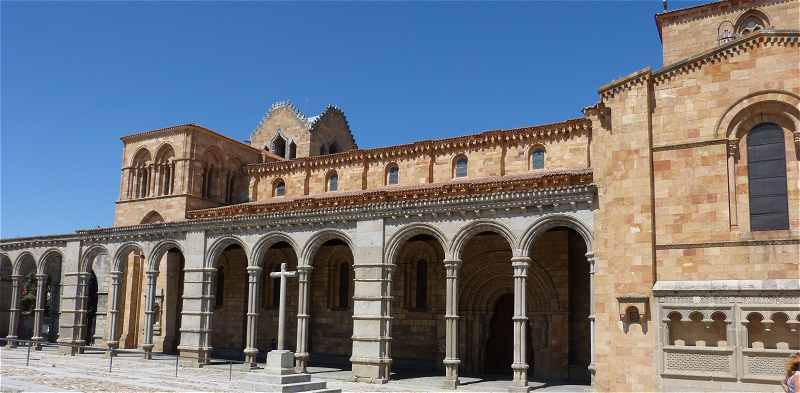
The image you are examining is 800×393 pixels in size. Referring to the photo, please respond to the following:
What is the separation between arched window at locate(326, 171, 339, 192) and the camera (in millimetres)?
33219

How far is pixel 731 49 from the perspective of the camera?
18.3m

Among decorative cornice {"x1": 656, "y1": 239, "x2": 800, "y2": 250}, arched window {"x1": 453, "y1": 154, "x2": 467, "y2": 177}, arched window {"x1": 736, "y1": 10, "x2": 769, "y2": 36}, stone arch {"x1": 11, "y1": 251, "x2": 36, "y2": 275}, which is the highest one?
arched window {"x1": 736, "y1": 10, "x2": 769, "y2": 36}

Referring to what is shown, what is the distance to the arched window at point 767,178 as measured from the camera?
56.5 feet

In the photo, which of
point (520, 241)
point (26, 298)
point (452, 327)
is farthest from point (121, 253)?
point (26, 298)

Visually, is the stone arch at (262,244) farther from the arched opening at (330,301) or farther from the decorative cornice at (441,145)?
the decorative cornice at (441,145)

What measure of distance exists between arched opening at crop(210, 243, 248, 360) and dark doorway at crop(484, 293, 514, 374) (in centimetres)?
1284

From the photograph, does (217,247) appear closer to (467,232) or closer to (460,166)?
(460,166)

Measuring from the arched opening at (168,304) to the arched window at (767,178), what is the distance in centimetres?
2547

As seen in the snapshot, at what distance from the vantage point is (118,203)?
3612cm

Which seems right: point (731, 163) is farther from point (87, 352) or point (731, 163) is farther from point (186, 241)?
point (87, 352)

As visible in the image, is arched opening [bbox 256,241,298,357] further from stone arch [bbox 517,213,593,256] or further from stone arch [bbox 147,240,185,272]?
stone arch [bbox 517,213,593,256]

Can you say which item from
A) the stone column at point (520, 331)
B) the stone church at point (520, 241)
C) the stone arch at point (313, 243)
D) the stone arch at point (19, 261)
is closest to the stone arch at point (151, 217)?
the stone church at point (520, 241)

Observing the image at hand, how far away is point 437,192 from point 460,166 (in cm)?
493

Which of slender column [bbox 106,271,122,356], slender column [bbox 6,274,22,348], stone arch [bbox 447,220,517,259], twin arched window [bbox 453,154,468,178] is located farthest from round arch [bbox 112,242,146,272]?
stone arch [bbox 447,220,517,259]
